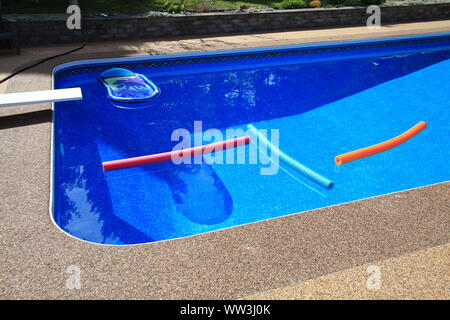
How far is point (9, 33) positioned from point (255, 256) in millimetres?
6605

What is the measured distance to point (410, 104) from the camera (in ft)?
22.8

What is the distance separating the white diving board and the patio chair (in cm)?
236

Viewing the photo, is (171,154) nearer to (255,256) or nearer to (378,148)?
(255,256)

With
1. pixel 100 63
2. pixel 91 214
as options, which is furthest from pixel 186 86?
pixel 91 214

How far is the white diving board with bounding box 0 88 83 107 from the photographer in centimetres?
519

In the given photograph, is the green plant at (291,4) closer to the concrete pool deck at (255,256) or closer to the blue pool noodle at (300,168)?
the blue pool noodle at (300,168)

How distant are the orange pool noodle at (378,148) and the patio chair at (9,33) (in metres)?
5.81

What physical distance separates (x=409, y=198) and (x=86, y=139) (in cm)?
390

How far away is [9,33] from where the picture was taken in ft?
24.0

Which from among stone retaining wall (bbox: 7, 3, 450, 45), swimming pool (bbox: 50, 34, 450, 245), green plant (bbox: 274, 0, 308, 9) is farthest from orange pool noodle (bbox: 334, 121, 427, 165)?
green plant (bbox: 274, 0, 308, 9)

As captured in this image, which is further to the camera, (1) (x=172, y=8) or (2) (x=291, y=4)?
(2) (x=291, y=4)

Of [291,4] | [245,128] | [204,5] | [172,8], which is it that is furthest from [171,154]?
[291,4]
